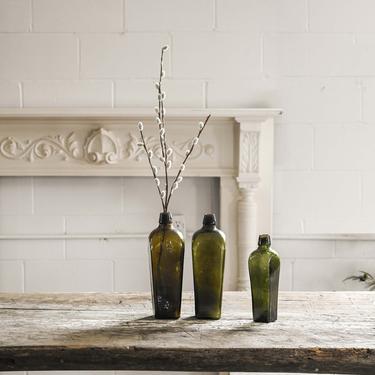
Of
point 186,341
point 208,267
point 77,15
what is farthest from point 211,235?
point 77,15

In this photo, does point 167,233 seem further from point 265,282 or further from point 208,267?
point 265,282

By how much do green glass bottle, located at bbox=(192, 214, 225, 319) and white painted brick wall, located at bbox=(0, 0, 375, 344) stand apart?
119 centimetres

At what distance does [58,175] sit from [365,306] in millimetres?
1477

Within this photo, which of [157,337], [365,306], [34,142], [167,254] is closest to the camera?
[157,337]

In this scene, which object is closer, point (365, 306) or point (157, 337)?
point (157, 337)

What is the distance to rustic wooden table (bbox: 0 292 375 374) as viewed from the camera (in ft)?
5.09

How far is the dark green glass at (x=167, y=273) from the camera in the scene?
5.92 feet

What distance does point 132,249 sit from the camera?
3.03 metres

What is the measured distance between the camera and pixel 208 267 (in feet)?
5.94

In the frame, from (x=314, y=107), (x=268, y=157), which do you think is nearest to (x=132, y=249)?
(x=268, y=157)

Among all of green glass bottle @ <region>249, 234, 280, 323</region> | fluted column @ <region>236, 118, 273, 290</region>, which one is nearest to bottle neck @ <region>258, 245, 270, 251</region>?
green glass bottle @ <region>249, 234, 280, 323</region>

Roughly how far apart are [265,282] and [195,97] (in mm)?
1360

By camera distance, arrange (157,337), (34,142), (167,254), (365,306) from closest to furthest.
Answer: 1. (157,337)
2. (167,254)
3. (365,306)
4. (34,142)

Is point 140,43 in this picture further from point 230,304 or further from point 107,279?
point 230,304
